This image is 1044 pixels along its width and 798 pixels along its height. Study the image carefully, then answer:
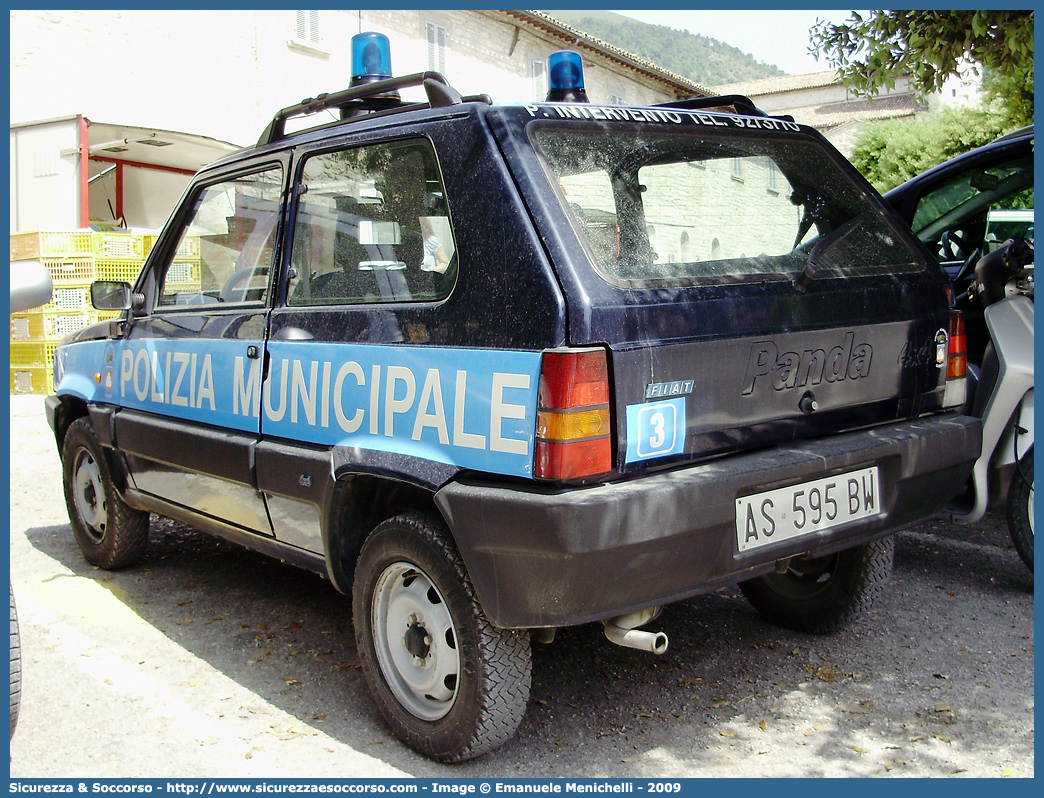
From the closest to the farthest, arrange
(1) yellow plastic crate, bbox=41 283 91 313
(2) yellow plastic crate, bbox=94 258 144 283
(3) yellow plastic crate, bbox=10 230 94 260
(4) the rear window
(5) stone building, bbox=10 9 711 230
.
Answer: (4) the rear window → (1) yellow plastic crate, bbox=41 283 91 313 → (3) yellow plastic crate, bbox=10 230 94 260 → (2) yellow plastic crate, bbox=94 258 144 283 → (5) stone building, bbox=10 9 711 230

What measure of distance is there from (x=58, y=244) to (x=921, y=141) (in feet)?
66.7

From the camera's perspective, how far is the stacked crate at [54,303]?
11.4 metres

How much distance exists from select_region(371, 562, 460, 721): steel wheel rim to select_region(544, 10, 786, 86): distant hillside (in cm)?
2268

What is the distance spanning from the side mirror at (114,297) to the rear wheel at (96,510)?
0.69m

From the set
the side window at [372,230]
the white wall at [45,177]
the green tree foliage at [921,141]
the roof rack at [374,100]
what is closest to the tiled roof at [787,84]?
the green tree foliage at [921,141]

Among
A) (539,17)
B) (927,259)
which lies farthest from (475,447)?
(539,17)

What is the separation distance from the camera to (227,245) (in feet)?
12.8

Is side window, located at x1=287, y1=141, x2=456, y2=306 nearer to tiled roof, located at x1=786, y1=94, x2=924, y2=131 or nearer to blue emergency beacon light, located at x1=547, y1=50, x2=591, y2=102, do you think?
blue emergency beacon light, located at x1=547, y1=50, x2=591, y2=102

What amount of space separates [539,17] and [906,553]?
66.4 ft

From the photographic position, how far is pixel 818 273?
10.0ft

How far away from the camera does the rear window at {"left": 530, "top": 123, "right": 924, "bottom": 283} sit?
2.74m

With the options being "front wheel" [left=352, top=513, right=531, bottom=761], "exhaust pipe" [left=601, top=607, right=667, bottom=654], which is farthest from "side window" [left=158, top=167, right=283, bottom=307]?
"exhaust pipe" [left=601, top=607, right=667, bottom=654]

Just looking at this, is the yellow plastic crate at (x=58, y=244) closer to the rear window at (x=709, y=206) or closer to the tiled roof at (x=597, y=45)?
the rear window at (x=709, y=206)

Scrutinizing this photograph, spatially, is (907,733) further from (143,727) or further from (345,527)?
(143,727)
